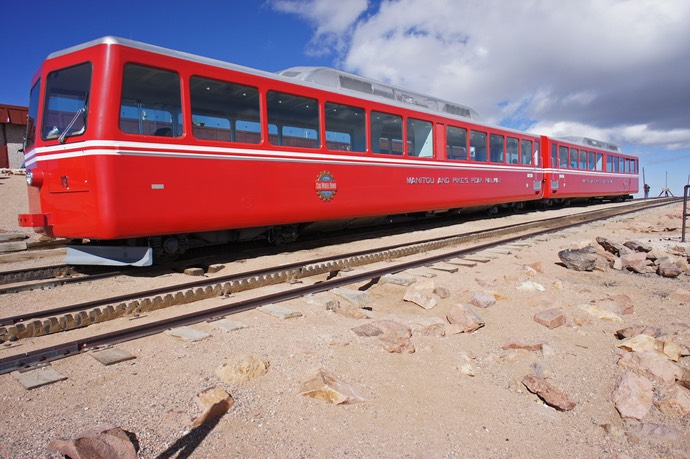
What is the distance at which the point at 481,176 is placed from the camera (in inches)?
515

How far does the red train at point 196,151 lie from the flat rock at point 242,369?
3522mm

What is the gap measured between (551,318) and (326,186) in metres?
4.91

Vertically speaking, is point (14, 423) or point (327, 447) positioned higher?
point (14, 423)

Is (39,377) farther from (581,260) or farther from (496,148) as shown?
(496,148)

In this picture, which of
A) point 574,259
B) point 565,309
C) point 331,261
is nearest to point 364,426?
point 565,309

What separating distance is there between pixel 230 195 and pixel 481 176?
335 inches

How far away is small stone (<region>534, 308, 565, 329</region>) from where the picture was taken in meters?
4.35

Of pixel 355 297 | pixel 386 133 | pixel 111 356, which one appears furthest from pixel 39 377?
pixel 386 133

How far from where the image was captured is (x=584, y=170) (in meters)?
20.8

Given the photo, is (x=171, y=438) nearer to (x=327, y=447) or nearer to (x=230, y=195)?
(x=327, y=447)

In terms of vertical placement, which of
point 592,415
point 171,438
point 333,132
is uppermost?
point 333,132

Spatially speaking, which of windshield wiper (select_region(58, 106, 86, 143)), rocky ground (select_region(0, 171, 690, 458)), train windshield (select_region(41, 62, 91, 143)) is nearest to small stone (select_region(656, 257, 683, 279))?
rocky ground (select_region(0, 171, 690, 458))

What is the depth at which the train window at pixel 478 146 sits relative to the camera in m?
12.7

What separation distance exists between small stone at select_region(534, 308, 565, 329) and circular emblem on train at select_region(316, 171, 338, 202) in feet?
15.3
